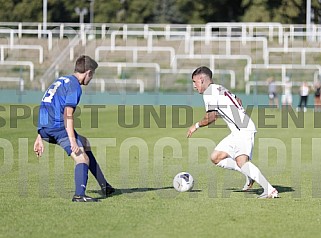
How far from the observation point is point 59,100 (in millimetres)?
10805

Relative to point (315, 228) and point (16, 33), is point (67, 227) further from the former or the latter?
point (16, 33)

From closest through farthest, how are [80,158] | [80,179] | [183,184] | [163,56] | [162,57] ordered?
[80,179] < [80,158] < [183,184] < [162,57] < [163,56]

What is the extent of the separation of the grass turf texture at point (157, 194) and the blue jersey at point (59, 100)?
40.8 inches

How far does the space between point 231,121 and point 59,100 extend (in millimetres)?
2427

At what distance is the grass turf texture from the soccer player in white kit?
36 centimetres

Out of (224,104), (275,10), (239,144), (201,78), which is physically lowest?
(239,144)

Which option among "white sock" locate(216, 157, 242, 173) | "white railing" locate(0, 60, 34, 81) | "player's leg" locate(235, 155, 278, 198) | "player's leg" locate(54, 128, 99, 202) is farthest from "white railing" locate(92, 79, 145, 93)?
"player's leg" locate(54, 128, 99, 202)

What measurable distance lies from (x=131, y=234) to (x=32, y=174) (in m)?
5.97

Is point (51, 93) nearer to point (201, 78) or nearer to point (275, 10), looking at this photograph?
point (201, 78)

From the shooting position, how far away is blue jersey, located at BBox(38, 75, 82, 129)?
1069cm

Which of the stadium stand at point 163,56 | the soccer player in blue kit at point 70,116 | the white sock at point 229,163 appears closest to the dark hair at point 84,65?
the soccer player in blue kit at point 70,116

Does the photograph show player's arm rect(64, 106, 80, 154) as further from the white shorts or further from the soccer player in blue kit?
the white shorts

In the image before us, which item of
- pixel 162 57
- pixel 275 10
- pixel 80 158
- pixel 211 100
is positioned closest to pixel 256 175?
pixel 211 100

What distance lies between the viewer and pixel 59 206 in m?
10.4
